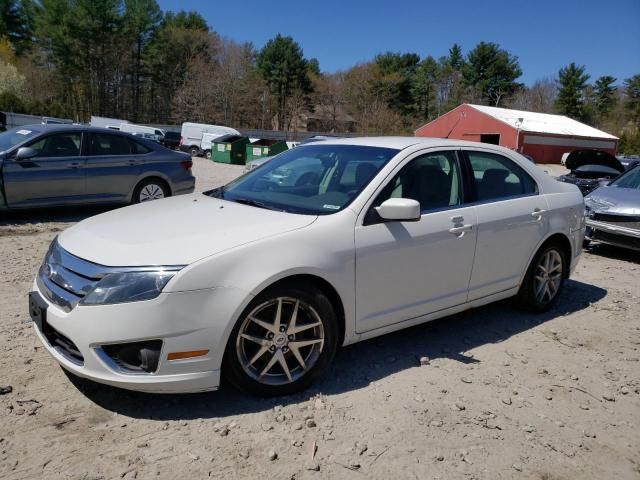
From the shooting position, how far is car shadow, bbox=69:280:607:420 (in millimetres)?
3061

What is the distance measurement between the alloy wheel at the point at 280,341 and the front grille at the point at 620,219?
5.92m

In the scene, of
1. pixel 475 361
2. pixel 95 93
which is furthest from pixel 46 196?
pixel 95 93

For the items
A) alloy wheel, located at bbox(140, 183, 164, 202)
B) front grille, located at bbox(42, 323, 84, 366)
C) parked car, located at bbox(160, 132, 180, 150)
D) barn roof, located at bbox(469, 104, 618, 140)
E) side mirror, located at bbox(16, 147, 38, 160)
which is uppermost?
barn roof, located at bbox(469, 104, 618, 140)

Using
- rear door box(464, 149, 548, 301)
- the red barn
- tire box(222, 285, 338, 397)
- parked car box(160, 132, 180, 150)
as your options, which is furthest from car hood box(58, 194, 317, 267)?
the red barn

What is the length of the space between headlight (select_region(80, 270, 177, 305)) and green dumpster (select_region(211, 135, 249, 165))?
2685 centimetres

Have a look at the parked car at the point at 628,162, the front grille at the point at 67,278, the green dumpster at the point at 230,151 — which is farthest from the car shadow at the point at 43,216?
the green dumpster at the point at 230,151

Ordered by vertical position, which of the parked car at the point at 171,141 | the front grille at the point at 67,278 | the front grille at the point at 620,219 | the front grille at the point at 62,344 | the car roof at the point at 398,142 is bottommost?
the parked car at the point at 171,141

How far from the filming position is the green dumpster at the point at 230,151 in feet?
95.0

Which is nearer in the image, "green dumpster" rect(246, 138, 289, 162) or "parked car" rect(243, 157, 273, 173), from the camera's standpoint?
"parked car" rect(243, 157, 273, 173)

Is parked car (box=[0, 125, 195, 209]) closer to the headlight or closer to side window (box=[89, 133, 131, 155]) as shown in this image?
side window (box=[89, 133, 131, 155])

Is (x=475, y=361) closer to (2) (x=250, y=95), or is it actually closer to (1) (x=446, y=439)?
(1) (x=446, y=439)

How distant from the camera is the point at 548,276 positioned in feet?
16.2

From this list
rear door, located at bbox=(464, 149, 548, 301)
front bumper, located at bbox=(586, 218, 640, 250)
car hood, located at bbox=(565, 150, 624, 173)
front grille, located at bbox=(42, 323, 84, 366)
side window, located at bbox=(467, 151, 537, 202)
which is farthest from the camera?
car hood, located at bbox=(565, 150, 624, 173)

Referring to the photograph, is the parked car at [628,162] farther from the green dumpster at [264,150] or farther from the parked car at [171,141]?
the parked car at [171,141]
